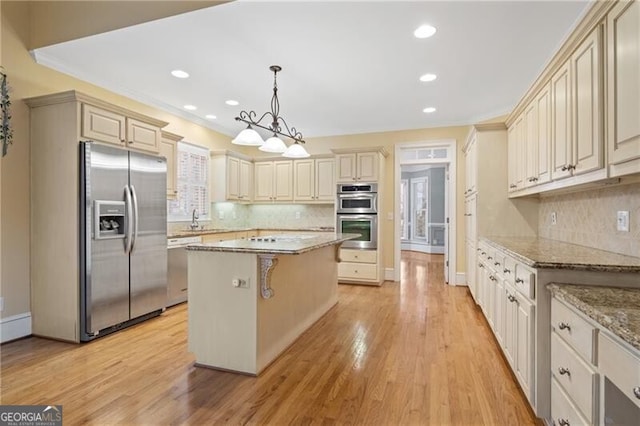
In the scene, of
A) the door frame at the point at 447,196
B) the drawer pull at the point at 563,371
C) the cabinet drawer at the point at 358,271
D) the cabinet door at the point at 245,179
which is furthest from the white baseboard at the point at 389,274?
the drawer pull at the point at 563,371

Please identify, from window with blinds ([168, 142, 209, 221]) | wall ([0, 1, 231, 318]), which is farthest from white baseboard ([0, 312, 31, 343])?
window with blinds ([168, 142, 209, 221])

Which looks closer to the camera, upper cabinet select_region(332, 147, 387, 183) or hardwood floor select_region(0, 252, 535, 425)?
hardwood floor select_region(0, 252, 535, 425)

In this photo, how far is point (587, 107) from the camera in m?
1.94

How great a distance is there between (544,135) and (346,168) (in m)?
3.35

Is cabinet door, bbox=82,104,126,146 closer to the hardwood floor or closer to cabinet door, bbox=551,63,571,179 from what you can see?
the hardwood floor

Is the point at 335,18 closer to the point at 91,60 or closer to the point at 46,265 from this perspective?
the point at 91,60

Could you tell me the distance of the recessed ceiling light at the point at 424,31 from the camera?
281cm

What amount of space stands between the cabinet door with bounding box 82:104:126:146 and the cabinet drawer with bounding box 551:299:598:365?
12.9 feet

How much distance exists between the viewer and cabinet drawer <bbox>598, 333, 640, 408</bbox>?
39.3 inches

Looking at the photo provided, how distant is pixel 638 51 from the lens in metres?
1.48

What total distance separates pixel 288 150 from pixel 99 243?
6.69 ft

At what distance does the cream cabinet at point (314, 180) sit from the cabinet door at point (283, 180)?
0.34 feet

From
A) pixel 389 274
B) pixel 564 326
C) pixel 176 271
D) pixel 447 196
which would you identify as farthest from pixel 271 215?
pixel 564 326

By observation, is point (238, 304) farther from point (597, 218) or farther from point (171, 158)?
point (171, 158)
